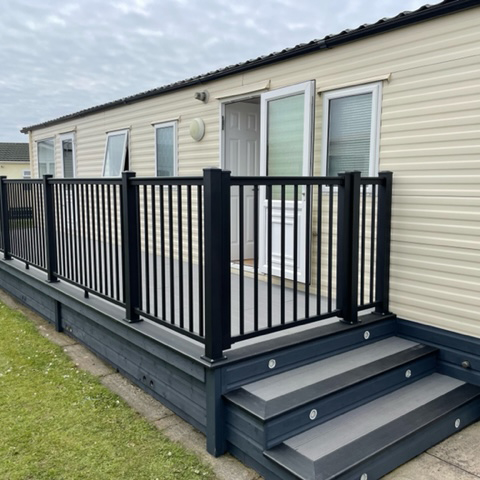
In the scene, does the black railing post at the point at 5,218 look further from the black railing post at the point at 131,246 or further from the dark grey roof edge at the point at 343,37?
the black railing post at the point at 131,246

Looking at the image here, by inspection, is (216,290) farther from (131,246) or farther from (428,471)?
(428,471)

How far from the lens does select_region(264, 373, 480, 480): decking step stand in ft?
6.62

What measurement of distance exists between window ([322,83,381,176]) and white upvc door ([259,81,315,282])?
0.16 m

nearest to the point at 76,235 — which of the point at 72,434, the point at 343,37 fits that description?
the point at 72,434

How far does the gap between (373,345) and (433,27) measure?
223cm

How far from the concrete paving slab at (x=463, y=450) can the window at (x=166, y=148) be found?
4358mm

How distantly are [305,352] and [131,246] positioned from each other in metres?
1.36

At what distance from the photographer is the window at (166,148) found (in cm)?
576

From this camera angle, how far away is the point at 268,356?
100 inches

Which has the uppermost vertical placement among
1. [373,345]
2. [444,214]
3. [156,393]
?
[444,214]

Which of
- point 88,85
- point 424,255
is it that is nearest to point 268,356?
point 424,255

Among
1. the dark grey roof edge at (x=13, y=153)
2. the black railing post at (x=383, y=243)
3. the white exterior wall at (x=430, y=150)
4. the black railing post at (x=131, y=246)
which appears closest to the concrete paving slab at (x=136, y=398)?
the black railing post at (x=131, y=246)

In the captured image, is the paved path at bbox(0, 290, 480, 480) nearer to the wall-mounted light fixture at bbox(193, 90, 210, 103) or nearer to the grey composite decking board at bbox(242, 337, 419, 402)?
the grey composite decking board at bbox(242, 337, 419, 402)

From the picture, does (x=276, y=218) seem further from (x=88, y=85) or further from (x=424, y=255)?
(x=88, y=85)
